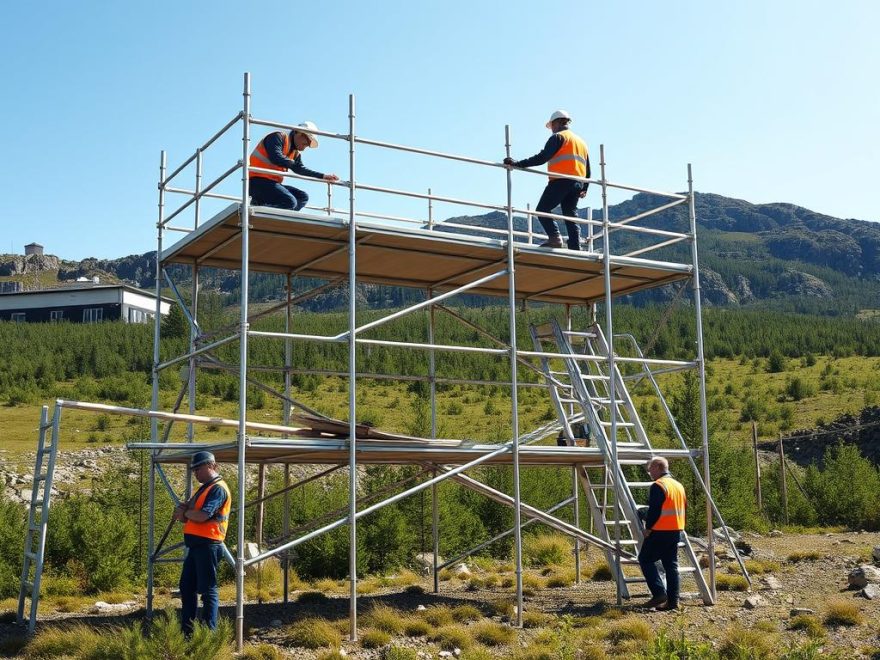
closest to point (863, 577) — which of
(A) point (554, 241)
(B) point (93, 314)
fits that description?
(A) point (554, 241)

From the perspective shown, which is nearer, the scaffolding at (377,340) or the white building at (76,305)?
the scaffolding at (377,340)

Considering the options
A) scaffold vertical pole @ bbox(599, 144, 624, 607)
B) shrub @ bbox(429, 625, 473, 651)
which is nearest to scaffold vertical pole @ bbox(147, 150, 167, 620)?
shrub @ bbox(429, 625, 473, 651)

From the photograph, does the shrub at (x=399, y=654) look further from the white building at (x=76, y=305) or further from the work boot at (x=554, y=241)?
the white building at (x=76, y=305)

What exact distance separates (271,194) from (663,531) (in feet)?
21.6

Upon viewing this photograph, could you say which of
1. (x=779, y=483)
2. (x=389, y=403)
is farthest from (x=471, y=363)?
(x=779, y=483)

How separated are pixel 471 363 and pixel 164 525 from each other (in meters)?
41.1

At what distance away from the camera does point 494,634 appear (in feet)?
37.0

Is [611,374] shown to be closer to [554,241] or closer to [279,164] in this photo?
[554,241]

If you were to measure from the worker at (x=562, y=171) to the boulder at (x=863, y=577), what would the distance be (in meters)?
6.50

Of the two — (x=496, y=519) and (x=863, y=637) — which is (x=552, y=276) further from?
(x=496, y=519)

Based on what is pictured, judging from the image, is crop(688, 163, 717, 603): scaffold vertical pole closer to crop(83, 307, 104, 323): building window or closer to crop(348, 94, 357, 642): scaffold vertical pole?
crop(348, 94, 357, 642): scaffold vertical pole

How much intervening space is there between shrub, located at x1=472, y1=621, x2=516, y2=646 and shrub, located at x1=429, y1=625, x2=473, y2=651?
0.16 meters

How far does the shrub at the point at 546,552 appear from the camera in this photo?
2183cm

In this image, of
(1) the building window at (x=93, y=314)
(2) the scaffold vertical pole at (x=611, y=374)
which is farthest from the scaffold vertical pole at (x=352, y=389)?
(1) the building window at (x=93, y=314)
